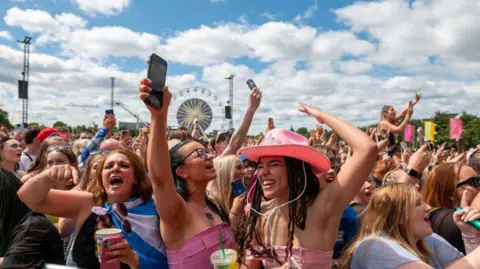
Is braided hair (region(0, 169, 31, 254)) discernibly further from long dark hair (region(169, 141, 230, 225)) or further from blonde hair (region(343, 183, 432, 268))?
blonde hair (region(343, 183, 432, 268))

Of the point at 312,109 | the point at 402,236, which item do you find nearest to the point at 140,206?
the point at 312,109

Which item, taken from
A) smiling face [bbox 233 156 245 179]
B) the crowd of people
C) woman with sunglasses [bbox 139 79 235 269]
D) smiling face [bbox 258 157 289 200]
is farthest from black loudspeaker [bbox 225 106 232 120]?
smiling face [bbox 258 157 289 200]

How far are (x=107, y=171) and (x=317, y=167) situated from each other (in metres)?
1.44

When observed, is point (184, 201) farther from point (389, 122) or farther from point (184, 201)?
point (389, 122)

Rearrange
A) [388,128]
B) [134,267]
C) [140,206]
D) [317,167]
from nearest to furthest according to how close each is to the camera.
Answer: [134,267] → [317,167] → [140,206] → [388,128]

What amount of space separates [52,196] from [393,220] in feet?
7.04

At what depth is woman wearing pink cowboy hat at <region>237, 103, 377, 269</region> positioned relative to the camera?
2045 mm

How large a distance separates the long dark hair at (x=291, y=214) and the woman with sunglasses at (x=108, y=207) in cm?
55

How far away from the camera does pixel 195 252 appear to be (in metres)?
2.23

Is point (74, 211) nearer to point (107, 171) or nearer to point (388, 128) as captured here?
point (107, 171)

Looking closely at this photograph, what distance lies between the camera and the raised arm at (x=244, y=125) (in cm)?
422

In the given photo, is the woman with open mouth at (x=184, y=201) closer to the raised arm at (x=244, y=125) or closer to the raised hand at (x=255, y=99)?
the raised arm at (x=244, y=125)

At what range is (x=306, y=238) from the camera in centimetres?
210

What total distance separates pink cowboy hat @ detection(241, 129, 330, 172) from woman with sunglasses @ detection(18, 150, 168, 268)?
0.83 m
